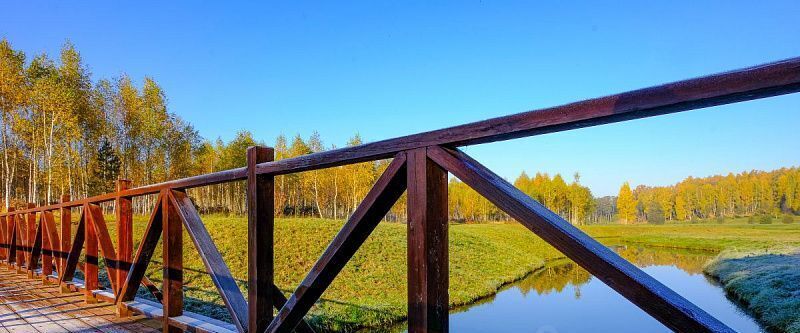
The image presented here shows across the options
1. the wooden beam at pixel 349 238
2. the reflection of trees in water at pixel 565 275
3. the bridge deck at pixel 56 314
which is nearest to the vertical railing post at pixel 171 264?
the bridge deck at pixel 56 314

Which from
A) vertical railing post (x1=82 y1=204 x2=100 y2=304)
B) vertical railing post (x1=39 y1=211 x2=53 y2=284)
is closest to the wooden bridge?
vertical railing post (x1=82 y1=204 x2=100 y2=304)

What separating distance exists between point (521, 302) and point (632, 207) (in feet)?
205

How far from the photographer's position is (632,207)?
68688 mm

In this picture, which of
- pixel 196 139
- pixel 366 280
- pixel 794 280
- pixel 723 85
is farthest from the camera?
pixel 196 139

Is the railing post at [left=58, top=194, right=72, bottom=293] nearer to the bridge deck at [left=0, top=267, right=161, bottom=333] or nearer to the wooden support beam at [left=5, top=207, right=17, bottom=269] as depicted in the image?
the bridge deck at [left=0, top=267, right=161, bottom=333]

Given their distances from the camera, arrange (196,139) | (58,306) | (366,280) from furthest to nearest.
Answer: (196,139) → (366,280) → (58,306)

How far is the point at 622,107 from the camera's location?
43.2 inches

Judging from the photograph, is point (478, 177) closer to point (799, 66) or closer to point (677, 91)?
point (677, 91)

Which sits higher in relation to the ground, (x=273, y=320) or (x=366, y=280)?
(x=273, y=320)

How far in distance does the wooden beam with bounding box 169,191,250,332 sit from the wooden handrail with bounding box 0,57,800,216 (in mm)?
1329

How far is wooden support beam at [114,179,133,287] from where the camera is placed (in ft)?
14.5

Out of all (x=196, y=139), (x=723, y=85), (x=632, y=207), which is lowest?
(x=632, y=207)

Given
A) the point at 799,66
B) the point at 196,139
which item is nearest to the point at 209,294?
the point at 799,66

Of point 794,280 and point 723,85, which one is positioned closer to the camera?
point 723,85
